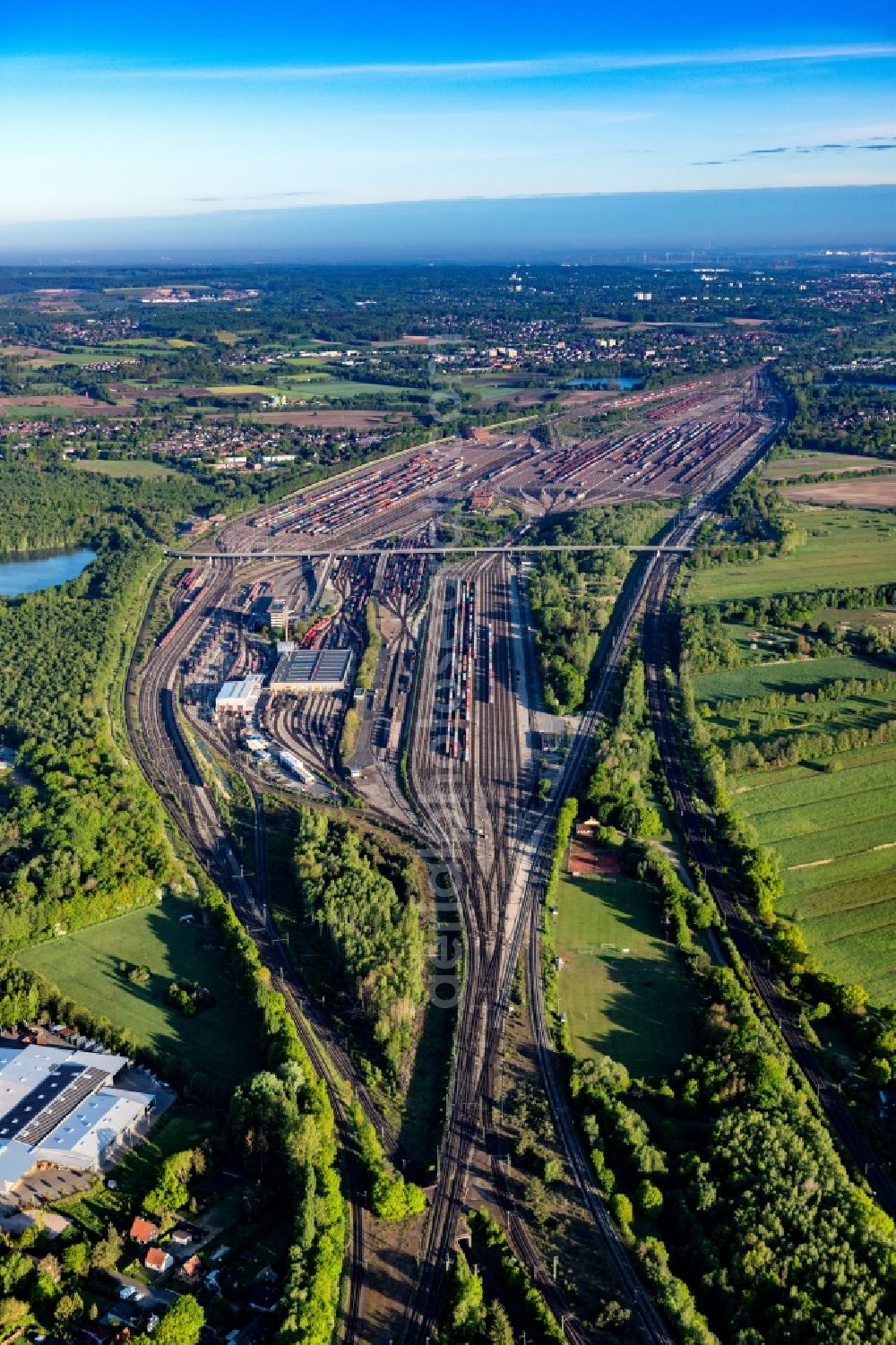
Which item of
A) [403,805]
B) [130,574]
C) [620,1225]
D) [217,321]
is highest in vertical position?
[217,321]

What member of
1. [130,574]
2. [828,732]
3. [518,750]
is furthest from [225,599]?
[828,732]

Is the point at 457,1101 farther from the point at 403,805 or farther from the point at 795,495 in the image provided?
the point at 795,495

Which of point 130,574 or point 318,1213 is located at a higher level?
point 130,574

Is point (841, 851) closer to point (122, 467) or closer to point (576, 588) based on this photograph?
point (576, 588)

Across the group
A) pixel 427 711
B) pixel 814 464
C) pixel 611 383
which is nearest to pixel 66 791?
pixel 427 711

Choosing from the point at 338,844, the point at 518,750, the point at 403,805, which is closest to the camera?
the point at 338,844

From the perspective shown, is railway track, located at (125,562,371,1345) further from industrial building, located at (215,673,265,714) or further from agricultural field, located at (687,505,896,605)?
agricultural field, located at (687,505,896,605)
